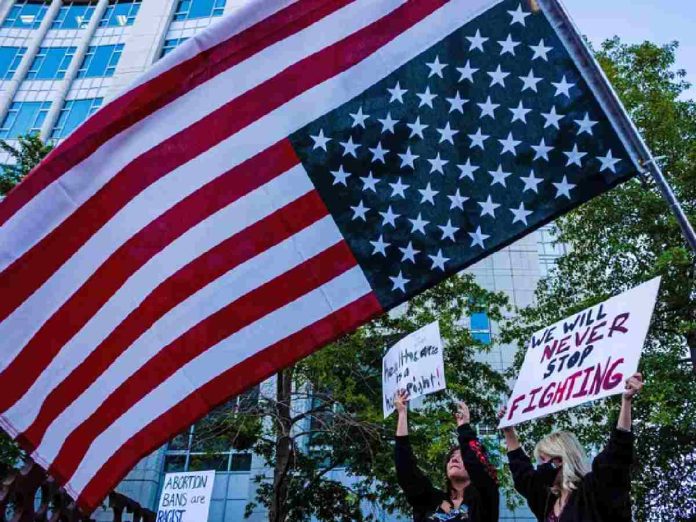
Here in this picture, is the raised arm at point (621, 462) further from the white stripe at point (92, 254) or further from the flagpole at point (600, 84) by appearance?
the white stripe at point (92, 254)

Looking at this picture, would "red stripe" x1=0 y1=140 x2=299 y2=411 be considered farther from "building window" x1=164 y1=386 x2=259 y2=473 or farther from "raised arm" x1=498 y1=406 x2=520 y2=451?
"building window" x1=164 y1=386 x2=259 y2=473

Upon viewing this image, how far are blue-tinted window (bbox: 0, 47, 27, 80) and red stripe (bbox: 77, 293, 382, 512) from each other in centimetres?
3571

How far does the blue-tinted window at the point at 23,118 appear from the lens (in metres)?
30.8

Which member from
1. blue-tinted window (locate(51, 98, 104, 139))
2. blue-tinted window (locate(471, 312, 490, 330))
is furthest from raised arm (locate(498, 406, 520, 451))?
blue-tinted window (locate(51, 98, 104, 139))

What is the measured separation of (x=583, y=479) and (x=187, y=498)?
587 cm

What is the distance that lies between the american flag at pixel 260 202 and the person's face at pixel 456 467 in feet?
4.53

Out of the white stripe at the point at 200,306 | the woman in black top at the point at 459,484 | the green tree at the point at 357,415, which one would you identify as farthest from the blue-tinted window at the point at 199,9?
the woman in black top at the point at 459,484

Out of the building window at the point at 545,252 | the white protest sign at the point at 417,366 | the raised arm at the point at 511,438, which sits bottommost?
the raised arm at the point at 511,438

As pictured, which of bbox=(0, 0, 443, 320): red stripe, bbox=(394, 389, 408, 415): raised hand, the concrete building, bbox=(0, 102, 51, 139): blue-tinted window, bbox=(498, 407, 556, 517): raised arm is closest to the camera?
bbox=(0, 0, 443, 320): red stripe

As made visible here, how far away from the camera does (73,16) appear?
3625 cm

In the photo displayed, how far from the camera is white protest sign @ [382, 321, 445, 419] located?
197 inches

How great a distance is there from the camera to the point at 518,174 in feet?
11.5

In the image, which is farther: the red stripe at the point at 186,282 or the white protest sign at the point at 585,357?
the red stripe at the point at 186,282

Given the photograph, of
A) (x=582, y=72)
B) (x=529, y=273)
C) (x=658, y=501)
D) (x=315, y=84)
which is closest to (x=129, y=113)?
(x=315, y=84)
